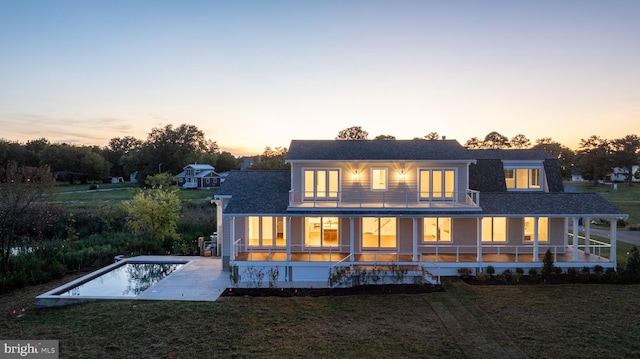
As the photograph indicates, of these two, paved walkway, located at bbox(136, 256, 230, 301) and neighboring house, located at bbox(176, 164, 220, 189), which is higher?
neighboring house, located at bbox(176, 164, 220, 189)

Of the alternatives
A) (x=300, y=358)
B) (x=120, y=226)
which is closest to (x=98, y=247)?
(x=120, y=226)

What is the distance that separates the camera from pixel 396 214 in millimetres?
15508

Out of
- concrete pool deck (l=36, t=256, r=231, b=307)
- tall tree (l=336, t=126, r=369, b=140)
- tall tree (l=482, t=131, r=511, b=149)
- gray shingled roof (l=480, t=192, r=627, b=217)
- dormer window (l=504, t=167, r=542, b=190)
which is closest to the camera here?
concrete pool deck (l=36, t=256, r=231, b=307)

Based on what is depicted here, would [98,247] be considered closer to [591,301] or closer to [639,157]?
[591,301]

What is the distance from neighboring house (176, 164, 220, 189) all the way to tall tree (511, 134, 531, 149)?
56131 mm

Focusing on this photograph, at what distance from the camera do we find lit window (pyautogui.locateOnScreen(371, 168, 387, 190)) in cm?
1739

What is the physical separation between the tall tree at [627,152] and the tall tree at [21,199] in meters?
91.3

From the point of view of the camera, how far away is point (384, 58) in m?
22.9

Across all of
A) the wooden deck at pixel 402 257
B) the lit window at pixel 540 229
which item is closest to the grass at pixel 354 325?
the wooden deck at pixel 402 257

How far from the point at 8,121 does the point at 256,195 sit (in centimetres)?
3063

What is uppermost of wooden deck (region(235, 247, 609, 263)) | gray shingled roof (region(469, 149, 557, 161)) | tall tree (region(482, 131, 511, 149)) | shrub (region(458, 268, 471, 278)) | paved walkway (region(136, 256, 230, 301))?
tall tree (region(482, 131, 511, 149))

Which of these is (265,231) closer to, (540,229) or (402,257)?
(402,257)

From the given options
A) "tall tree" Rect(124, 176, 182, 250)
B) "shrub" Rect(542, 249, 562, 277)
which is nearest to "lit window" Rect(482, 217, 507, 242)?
"shrub" Rect(542, 249, 562, 277)

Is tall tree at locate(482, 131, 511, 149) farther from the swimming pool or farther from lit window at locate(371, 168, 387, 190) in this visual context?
the swimming pool
